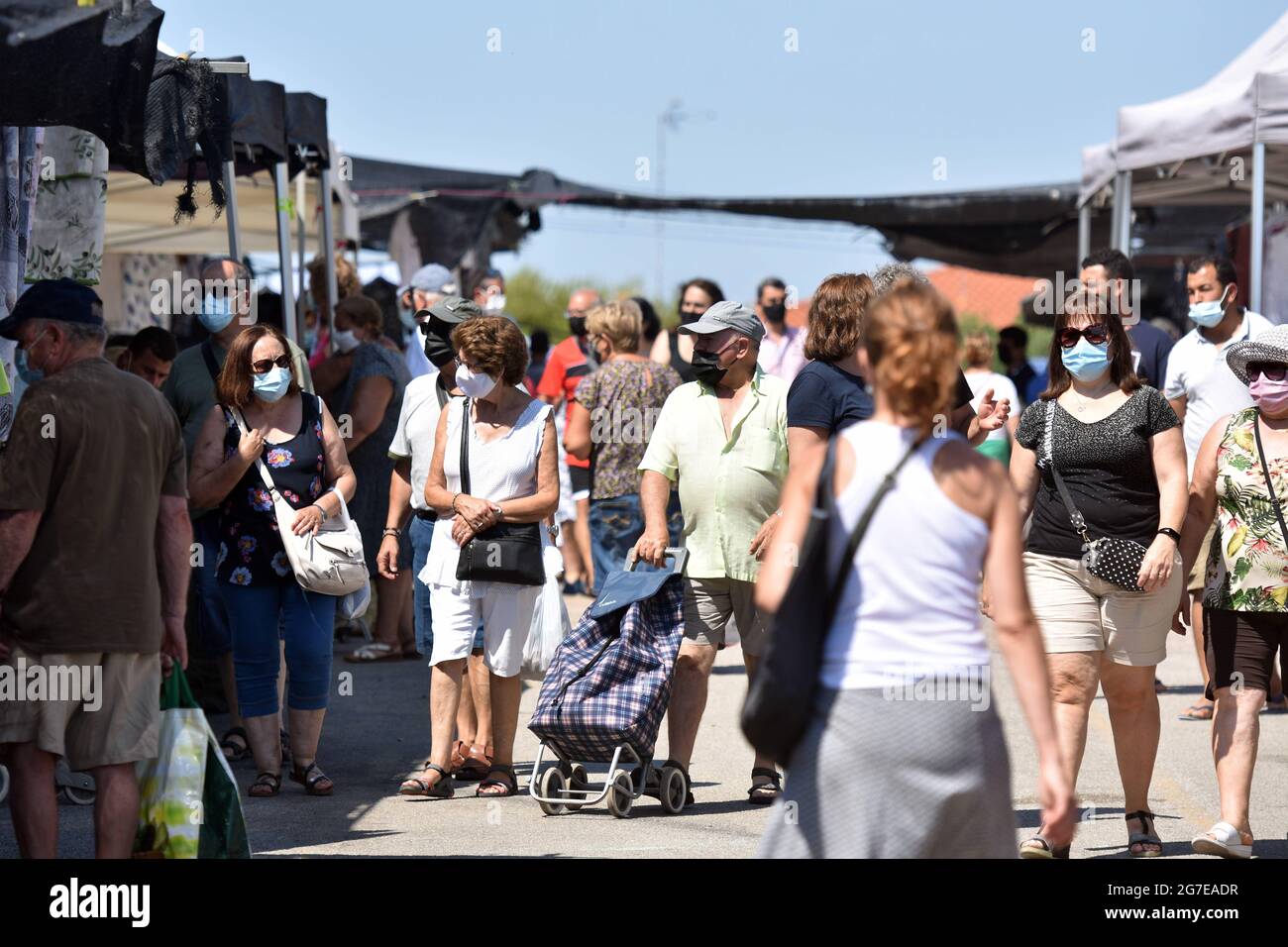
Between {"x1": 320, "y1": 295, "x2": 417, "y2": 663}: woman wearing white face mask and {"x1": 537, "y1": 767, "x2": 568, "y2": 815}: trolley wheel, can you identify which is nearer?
{"x1": 537, "y1": 767, "x2": 568, "y2": 815}: trolley wheel

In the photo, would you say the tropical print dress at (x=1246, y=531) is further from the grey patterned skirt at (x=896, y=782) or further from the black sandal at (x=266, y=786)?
the black sandal at (x=266, y=786)

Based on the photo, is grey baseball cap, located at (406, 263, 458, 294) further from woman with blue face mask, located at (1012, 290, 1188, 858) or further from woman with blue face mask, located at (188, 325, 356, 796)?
woman with blue face mask, located at (1012, 290, 1188, 858)

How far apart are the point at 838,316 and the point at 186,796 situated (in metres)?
3.00

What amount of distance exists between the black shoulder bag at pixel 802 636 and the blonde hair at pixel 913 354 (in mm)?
103

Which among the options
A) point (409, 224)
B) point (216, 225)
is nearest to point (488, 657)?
point (409, 224)

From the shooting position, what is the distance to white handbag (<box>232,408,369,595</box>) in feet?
23.9

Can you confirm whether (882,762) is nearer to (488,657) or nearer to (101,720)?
(101,720)

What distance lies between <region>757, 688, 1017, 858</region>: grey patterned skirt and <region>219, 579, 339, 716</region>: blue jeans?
12.6 feet

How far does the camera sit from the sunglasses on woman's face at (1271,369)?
649 centimetres

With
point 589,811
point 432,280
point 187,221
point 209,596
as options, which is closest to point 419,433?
point 209,596

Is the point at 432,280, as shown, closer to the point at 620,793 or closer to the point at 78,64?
→ the point at 620,793

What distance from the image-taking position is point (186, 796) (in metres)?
5.48

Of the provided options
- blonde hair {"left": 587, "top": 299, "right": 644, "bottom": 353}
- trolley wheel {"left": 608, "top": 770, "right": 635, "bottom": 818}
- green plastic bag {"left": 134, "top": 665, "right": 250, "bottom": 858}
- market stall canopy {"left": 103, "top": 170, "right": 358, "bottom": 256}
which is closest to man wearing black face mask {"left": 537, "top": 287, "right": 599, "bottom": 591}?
blonde hair {"left": 587, "top": 299, "right": 644, "bottom": 353}
